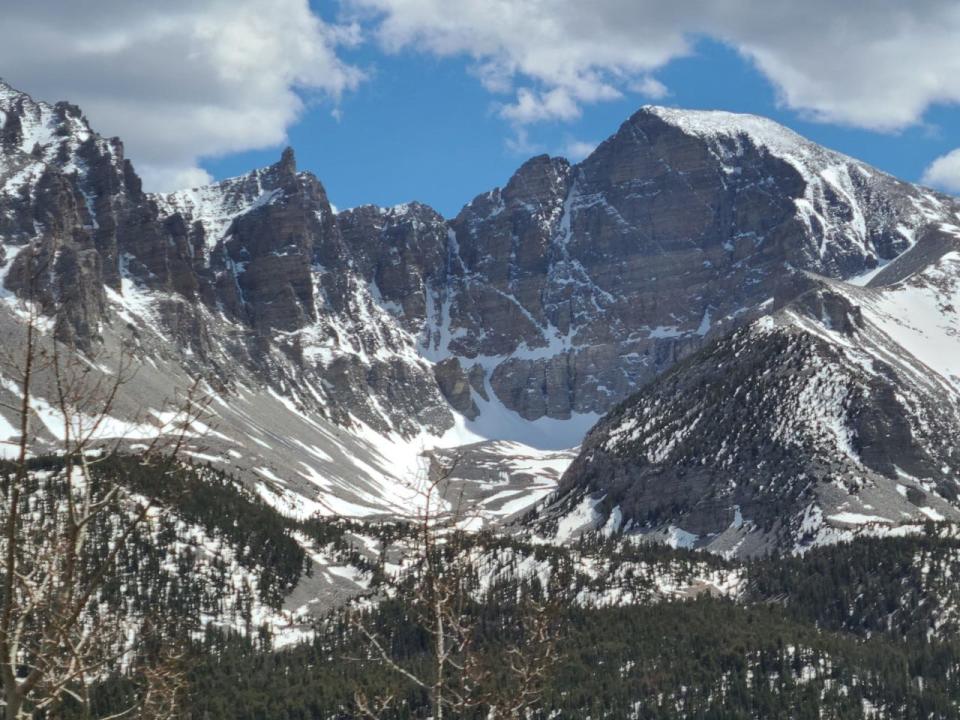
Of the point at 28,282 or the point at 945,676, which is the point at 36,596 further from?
the point at 945,676

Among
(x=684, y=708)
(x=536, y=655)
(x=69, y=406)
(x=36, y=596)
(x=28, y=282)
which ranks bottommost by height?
(x=684, y=708)

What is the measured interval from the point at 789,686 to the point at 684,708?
15111mm

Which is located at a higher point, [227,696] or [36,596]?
[36,596]

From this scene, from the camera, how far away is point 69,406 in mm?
23125

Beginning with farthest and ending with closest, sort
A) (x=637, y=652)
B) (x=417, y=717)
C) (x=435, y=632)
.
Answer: (x=637, y=652), (x=417, y=717), (x=435, y=632)

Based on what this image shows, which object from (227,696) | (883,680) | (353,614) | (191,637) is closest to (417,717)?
(227,696)

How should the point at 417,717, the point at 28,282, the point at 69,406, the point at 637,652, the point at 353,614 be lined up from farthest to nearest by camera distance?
the point at 637,652 → the point at 417,717 → the point at 353,614 → the point at 69,406 → the point at 28,282

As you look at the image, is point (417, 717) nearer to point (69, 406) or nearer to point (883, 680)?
point (883, 680)

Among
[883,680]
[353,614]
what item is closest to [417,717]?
[883,680]

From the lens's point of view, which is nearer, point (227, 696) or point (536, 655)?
point (536, 655)

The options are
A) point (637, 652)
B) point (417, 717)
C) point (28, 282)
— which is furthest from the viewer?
point (637, 652)

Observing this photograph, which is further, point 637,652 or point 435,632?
point 637,652

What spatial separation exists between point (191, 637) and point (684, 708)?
236ft

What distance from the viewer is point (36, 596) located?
23.8 metres
